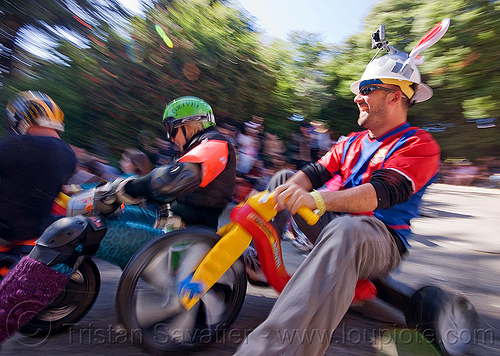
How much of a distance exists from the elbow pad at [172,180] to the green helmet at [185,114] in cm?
50

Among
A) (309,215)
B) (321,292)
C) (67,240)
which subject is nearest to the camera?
(321,292)

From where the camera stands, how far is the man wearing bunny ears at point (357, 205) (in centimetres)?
137

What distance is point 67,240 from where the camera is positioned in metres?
1.74

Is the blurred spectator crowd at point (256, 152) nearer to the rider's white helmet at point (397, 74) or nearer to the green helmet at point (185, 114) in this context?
the green helmet at point (185, 114)

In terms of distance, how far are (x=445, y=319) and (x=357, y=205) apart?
0.74 m

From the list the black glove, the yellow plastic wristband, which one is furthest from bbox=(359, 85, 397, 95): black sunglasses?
the black glove

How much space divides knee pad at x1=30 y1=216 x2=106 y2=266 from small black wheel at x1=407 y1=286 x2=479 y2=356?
67.9 inches

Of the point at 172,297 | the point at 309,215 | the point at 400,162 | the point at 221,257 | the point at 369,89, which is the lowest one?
the point at 172,297

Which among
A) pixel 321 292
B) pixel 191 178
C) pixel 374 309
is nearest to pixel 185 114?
pixel 191 178

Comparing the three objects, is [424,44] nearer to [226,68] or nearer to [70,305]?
[70,305]

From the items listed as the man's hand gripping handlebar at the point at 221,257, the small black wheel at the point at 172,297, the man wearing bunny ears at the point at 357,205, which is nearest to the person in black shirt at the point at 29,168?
the small black wheel at the point at 172,297

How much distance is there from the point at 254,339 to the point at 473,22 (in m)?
10.1

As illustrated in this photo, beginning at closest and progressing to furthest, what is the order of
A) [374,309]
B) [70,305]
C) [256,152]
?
[70,305]
[374,309]
[256,152]

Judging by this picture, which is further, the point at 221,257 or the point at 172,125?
the point at 172,125
